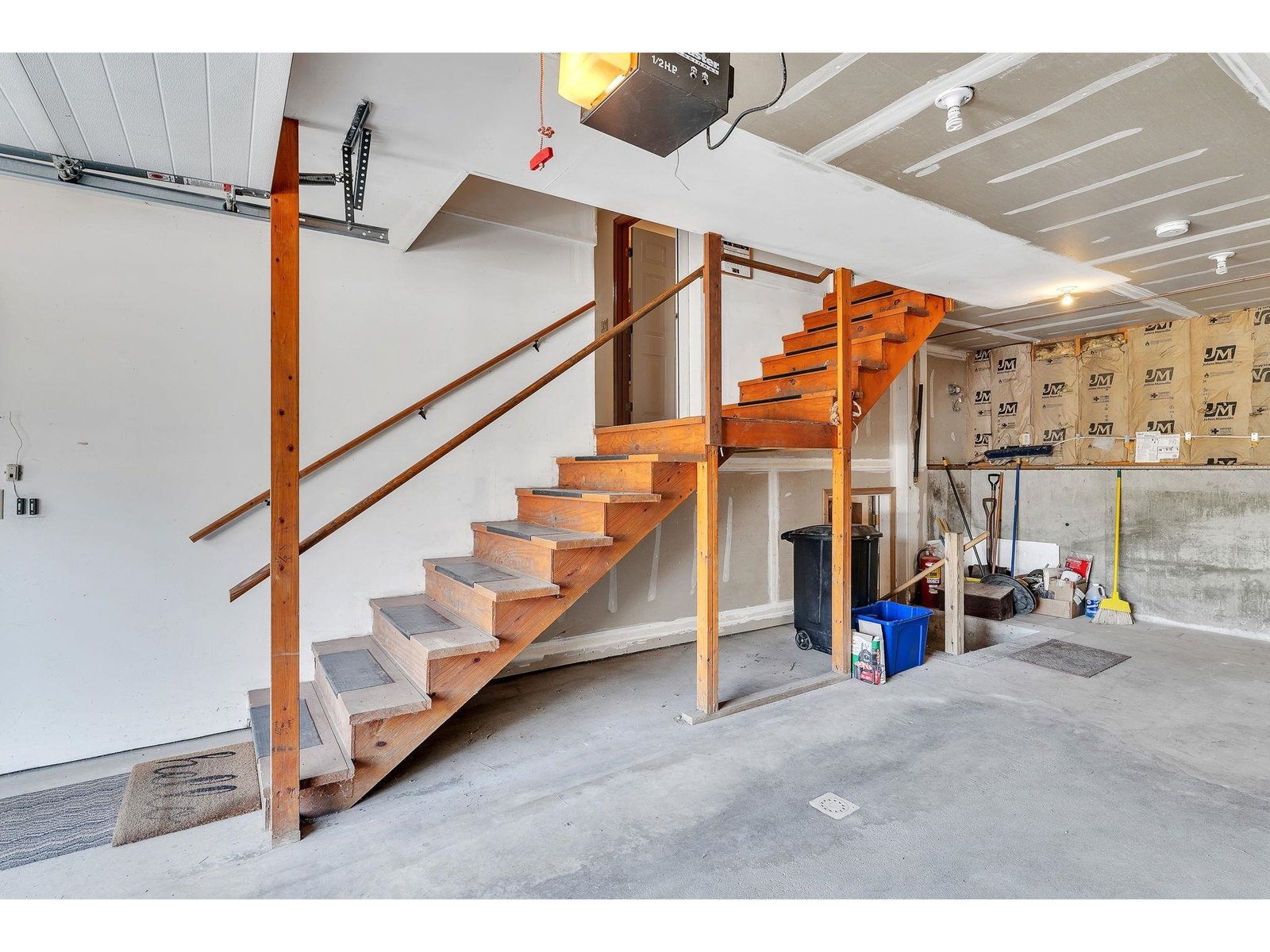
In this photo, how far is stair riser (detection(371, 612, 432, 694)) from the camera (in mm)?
2352

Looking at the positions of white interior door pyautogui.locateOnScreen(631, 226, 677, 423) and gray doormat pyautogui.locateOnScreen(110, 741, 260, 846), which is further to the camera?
white interior door pyautogui.locateOnScreen(631, 226, 677, 423)

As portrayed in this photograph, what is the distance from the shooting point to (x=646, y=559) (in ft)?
14.1

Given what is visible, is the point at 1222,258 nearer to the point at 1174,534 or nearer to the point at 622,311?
the point at 1174,534

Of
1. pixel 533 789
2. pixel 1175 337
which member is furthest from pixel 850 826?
pixel 1175 337

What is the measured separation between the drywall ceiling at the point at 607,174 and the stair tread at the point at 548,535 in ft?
5.02

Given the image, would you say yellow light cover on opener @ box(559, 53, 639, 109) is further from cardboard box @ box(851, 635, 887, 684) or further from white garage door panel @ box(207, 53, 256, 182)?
cardboard box @ box(851, 635, 887, 684)

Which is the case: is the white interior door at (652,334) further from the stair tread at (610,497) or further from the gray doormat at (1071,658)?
the gray doormat at (1071,658)

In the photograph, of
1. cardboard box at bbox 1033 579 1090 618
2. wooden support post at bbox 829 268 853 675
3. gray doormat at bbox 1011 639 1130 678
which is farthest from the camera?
cardboard box at bbox 1033 579 1090 618

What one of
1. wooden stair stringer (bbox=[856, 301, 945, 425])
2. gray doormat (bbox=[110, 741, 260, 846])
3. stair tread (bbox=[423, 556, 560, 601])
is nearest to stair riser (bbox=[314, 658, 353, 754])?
gray doormat (bbox=[110, 741, 260, 846])

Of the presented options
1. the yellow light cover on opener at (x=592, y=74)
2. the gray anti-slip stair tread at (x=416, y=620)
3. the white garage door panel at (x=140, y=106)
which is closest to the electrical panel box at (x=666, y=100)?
the yellow light cover on opener at (x=592, y=74)

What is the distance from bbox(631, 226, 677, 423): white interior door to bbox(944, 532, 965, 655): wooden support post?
2.23 metres

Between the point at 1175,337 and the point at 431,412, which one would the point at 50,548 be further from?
the point at 1175,337

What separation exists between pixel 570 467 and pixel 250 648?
189 cm
